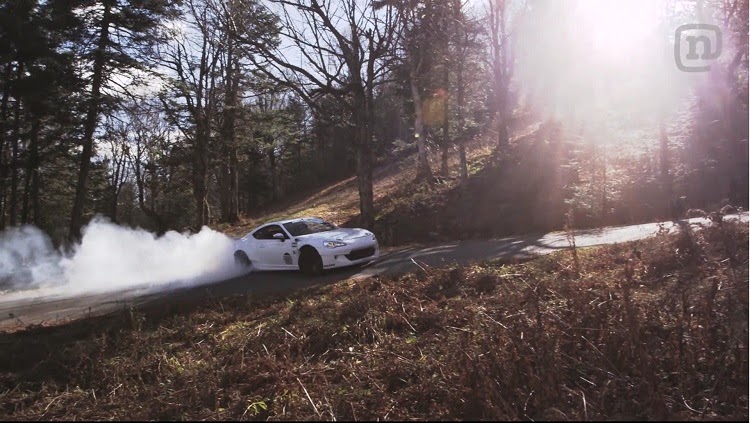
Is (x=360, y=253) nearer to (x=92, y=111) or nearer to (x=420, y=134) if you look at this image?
(x=420, y=134)

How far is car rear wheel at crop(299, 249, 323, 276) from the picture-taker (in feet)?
40.1

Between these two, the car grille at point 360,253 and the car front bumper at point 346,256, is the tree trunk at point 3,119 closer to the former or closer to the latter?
the car front bumper at point 346,256

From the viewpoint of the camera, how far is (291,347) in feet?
20.3

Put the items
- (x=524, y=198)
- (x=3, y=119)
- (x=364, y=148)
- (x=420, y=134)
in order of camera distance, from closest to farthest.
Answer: (x=364, y=148)
(x=524, y=198)
(x=3, y=119)
(x=420, y=134)

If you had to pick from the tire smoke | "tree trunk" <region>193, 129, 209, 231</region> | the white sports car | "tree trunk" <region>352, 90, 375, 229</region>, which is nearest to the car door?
the white sports car

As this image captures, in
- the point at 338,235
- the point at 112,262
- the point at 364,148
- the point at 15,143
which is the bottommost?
the point at 112,262

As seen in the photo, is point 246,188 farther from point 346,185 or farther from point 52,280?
point 52,280

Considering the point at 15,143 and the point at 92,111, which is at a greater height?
the point at 92,111

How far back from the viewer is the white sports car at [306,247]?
12.1m

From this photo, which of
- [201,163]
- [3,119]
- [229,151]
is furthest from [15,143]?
[229,151]

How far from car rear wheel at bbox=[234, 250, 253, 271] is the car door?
0.62m

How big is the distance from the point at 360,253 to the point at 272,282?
7.00ft

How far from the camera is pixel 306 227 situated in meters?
13.2

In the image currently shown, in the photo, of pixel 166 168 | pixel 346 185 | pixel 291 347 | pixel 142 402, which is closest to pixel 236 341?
pixel 291 347
